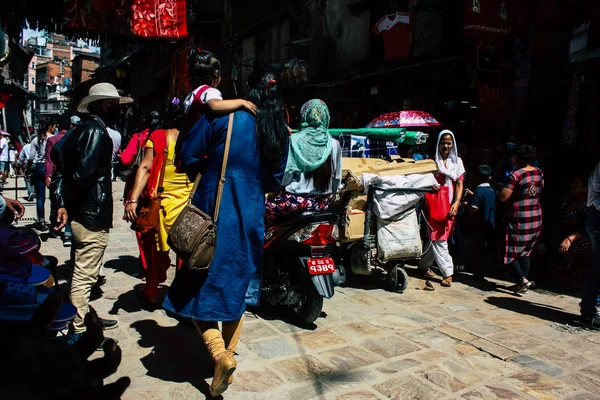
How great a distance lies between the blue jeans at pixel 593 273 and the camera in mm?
4613

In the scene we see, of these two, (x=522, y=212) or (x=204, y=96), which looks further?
(x=522, y=212)

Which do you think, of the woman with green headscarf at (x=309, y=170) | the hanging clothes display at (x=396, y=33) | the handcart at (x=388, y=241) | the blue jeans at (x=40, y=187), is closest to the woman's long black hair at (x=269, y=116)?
the woman with green headscarf at (x=309, y=170)

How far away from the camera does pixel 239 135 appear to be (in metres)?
2.96

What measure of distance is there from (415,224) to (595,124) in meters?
3.24

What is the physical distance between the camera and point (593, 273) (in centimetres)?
463

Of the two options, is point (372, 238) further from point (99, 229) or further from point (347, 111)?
point (347, 111)

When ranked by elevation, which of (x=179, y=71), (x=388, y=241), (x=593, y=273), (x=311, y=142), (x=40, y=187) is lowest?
(x=593, y=273)

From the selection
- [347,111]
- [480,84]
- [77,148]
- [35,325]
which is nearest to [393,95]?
[347,111]

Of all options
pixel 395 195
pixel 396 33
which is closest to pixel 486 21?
pixel 396 33

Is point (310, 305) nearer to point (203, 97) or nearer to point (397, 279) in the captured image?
point (397, 279)

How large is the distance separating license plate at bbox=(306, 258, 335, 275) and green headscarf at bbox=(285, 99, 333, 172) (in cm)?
86

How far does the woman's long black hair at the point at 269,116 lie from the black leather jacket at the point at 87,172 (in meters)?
1.32

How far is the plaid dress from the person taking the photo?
573 cm

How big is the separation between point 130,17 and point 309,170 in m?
5.97
